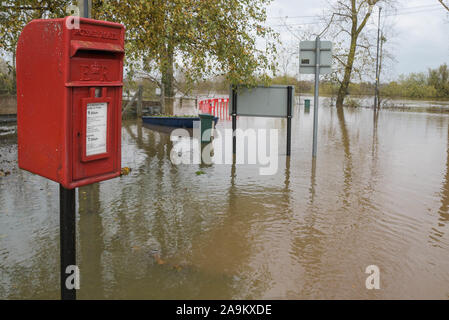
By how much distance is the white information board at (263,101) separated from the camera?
34.2 feet

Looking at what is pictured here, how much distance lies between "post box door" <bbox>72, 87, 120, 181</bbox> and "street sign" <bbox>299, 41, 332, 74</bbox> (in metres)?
7.55

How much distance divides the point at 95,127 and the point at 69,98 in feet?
1.01

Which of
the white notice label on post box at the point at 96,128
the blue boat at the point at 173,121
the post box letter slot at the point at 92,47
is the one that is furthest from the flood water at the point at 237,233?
the blue boat at the point at 173,121

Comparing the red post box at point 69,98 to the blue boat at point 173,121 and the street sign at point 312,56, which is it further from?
the blue boat at point 173,121

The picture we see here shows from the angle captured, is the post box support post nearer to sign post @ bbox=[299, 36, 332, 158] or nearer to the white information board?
the white information board

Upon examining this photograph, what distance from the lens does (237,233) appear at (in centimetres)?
543

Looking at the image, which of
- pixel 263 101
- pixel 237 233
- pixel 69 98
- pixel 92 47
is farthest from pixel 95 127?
pixel 263 101

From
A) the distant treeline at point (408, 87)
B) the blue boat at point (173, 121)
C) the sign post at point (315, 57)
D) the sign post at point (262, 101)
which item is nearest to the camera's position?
the sign post at point (315, 57)

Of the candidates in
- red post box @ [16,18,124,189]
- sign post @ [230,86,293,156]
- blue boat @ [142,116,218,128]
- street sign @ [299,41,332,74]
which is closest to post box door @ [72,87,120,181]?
red post box @ [16,18,124,189]

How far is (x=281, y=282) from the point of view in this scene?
13.5ft

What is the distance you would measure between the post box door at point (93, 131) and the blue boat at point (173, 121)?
13330 mm
